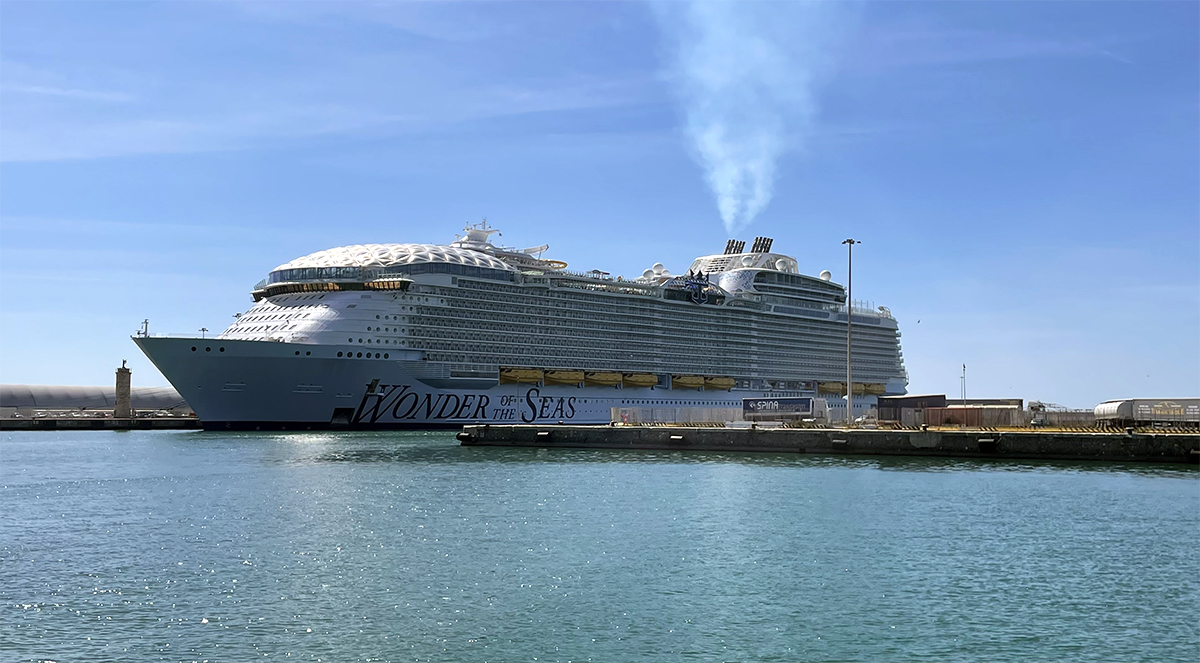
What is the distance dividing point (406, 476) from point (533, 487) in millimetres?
6993

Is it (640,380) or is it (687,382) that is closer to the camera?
(640,380)

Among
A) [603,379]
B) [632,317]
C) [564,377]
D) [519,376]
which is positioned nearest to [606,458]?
[519,376]

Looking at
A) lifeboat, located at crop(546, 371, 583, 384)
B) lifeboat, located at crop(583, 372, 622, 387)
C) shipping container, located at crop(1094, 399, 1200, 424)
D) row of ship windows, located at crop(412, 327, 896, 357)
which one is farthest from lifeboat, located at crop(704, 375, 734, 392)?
shipping container, located at crop(1094, 399, 1200, 424)

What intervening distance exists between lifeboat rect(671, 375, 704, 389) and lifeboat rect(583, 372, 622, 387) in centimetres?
907

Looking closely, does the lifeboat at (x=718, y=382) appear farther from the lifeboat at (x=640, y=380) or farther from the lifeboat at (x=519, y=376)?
the lifeboat at (x=519, y=376)

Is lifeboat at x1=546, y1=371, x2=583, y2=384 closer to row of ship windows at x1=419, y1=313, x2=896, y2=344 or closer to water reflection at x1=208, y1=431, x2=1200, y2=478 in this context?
row of ship windows at x1=419, y1=313, x2=896, y2=344

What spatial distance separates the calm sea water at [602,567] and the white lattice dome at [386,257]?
42.3 meters

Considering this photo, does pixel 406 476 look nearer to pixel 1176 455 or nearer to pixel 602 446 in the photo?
pixel 602 446

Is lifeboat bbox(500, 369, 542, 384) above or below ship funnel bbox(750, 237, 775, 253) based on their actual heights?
below

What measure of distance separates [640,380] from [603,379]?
5.45m

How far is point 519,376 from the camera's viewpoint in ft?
292

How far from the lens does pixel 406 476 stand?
4409cm

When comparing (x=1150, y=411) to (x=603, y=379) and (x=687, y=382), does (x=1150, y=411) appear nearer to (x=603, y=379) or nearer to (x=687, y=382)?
(x=603, y=379)

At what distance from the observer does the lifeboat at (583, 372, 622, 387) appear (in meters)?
95.4
